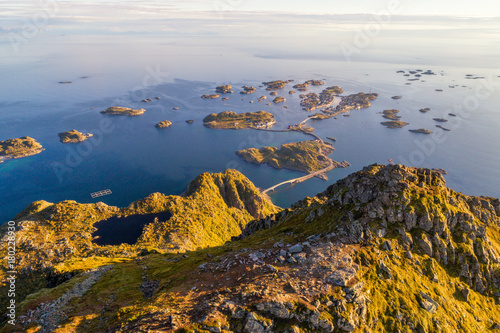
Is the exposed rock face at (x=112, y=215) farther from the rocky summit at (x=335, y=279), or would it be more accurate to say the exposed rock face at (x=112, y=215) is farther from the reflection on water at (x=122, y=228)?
the rocky summit at (x=335, y=279)

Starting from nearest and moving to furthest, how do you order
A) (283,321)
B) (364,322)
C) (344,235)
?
(283,321) → (364,322) → (344,235)

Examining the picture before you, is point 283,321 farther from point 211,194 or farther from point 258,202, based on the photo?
point 258,202

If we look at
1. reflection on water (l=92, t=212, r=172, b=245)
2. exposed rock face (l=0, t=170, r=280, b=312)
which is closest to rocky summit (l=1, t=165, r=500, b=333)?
exposed rock face (l=0, t=170, r=280, b=312)

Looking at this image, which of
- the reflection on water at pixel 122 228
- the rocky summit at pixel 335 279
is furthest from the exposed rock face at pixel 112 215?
the rocky summit at pixel 335 279

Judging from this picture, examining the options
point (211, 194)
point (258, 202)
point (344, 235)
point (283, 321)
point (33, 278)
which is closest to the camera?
point (283, 321)

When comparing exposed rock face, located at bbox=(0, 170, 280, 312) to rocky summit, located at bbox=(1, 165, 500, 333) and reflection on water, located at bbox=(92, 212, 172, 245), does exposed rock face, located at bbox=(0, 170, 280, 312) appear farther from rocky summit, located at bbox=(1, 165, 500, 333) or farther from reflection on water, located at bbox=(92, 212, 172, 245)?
rocky summit, located at bbox=(1, 165, 500, 333)

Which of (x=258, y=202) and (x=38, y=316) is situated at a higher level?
(x=38, y=316)

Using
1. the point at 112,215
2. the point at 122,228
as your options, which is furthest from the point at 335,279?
the point at 112,215

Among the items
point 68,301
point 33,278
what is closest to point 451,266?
point 68,301

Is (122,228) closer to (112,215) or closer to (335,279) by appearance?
(112,215)
